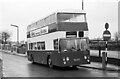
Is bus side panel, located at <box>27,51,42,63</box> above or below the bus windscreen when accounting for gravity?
below

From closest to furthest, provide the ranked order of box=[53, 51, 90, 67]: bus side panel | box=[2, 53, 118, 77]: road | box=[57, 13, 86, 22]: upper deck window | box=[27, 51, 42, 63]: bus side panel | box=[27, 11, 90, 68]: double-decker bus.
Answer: box=[2, 53, 118, 77]: road → box=[53, 51, 90, 67]: bus side panel → box=[27, 11, 90, 68]: double-decker bus → box=[57, 13, 86, 22]: upper deck window → box=[27, 51, 42, 63]: bus side panel

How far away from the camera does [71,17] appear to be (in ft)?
64.5

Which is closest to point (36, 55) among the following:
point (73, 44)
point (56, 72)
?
point (73, 44)

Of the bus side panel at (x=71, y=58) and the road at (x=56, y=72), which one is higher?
the bus side panel at (x=71, y=58)

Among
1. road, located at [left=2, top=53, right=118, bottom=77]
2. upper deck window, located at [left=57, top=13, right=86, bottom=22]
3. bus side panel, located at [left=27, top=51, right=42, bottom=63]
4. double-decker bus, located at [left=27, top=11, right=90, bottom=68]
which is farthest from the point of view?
bus side panel, located at [left=27, top=51, right=42, bottom=63]

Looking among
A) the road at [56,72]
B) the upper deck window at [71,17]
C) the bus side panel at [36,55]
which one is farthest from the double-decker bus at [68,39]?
the bus side panel at [36,55]

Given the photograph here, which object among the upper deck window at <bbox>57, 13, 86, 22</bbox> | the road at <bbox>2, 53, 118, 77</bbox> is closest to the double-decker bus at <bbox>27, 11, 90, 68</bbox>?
the upper deck window at <bbox>57, 13, 86, 22</bbox>

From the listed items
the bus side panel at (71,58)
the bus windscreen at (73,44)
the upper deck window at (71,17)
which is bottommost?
the bus side panel at (71,58)

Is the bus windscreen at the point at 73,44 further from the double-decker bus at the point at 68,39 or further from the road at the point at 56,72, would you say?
the road at the point at 56,72

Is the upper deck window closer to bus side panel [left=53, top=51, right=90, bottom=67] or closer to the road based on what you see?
bus side panel [left=53, top=51, right=90, bottom=67]

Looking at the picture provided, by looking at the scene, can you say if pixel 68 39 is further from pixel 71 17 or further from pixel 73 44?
pixel 71 17

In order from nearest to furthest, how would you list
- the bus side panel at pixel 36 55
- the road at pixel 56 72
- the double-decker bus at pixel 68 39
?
the road at pixel 56 72 → the double-decker bus at pixel 68 39 → the bus side panel at pixel 36 55

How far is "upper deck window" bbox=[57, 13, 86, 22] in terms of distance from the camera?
63.7 feet

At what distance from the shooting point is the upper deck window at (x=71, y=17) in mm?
19406
